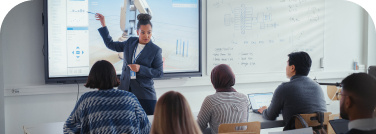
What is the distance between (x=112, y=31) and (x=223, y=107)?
2.05 m

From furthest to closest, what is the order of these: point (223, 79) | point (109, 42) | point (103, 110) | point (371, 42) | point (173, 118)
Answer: point (371, 42), point (109, 42), point (223, 79), point (103, 110), point (173, 118)

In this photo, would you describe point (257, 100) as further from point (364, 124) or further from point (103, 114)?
point (364, 124)

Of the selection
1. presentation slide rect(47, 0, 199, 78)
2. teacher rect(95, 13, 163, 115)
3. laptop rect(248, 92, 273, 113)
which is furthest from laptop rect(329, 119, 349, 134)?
presentation slide rect(47, 0, 199, 78)

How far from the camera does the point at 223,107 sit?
9.61ft

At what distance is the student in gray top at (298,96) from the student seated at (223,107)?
1.35 feet

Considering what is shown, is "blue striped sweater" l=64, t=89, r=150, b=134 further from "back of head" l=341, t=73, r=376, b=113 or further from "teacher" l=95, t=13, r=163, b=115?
"back of head" l=341, t=73, r=376, b=113

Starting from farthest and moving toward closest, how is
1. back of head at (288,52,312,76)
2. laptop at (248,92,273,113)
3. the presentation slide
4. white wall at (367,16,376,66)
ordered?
white wall at (367,16,376,66) → the presentation slide → laptop at (248,92,273,113) → back of head at (288,52,312,76)

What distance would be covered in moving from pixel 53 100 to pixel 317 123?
2799mm

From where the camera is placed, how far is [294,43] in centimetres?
557

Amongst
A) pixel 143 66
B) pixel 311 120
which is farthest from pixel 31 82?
pixel 311 120

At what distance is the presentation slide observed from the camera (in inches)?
167

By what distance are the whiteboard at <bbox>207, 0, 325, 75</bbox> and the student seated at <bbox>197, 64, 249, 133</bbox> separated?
208 cm

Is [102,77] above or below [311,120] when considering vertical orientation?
above

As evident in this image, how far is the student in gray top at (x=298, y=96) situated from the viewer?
325cm
